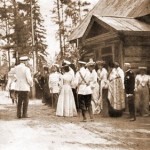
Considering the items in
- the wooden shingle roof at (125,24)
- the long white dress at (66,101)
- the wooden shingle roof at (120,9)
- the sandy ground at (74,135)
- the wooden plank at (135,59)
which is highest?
the wooden shingle roof at (120,9)

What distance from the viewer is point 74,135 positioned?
963cm

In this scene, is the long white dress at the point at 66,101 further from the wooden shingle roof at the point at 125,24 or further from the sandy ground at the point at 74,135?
the wooden shingle roof at the point at 125,24

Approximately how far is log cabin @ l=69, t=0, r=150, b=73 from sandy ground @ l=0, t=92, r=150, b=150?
4.12 meters

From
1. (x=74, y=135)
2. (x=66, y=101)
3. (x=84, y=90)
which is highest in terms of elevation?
(x=84, y=90)

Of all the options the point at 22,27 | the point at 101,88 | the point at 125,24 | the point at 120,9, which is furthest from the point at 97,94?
the point at 22,27

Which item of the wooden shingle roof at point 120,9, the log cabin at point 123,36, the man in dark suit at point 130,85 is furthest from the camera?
the wooden shingle roof at point 120,9

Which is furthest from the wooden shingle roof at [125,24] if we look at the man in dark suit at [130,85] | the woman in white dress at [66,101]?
the woman in white dress at [66,101]

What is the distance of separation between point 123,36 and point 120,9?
183 inches

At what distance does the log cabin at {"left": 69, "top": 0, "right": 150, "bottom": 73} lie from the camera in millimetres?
16016

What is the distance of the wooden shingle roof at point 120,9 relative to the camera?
17703mm

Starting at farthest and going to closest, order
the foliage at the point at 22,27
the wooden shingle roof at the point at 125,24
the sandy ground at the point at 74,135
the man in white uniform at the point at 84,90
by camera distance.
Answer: the foliage at the point at 22,27
the wooden shingle roof at the point at 125,24
the man in white uniform at the point at 84,90
the sandy ground at the point at 74,135

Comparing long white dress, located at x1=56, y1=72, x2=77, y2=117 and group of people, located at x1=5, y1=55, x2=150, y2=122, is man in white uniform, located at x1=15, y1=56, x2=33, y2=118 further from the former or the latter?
long white dress, located at x1=56, y1=72, x2=77, y2=117

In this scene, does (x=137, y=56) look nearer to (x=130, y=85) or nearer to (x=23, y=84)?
(x=130, y=85)

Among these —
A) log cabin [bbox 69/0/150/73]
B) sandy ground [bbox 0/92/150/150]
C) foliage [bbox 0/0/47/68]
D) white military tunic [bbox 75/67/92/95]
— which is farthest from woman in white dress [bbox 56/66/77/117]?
foliage [bbox 0/0/47/68]
